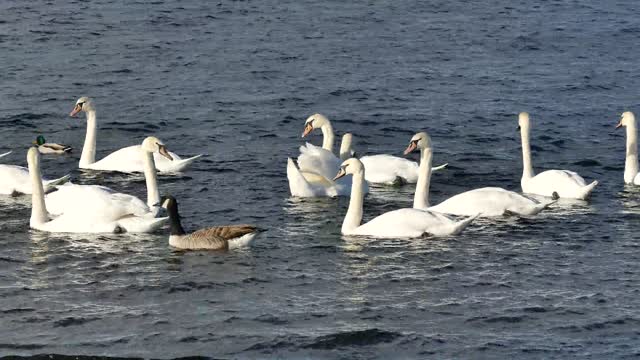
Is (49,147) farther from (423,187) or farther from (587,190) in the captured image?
(587,190)

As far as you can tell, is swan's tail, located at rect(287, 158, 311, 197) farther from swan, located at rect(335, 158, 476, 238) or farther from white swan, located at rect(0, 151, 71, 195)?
white swan, located at rect(0, 151, 71, 195)

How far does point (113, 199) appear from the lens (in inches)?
802

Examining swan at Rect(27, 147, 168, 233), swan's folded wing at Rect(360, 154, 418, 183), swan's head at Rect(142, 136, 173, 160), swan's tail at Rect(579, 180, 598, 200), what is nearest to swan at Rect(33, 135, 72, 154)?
swan's head at Rect(142, 136, 173, 160)

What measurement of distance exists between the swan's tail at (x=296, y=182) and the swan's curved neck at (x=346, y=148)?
1847mm

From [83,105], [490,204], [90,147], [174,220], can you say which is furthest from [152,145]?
[490,204]

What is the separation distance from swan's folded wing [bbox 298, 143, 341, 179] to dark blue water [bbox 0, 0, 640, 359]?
1.87 feet

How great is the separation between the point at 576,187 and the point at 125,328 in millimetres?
8044

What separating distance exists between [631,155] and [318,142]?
226 inches

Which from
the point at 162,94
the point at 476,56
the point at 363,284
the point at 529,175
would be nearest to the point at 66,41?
the point at 162,94

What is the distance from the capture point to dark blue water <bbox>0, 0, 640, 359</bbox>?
16234mm

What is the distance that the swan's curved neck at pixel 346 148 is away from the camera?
78.5 feet

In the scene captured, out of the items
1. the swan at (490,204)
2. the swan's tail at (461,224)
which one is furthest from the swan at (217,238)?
the swan at (490,204)

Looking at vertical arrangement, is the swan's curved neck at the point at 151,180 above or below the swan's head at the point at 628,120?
below

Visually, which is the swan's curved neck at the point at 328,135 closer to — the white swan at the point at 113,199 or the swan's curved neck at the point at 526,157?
the swan's curved neck at the point at 526,157
